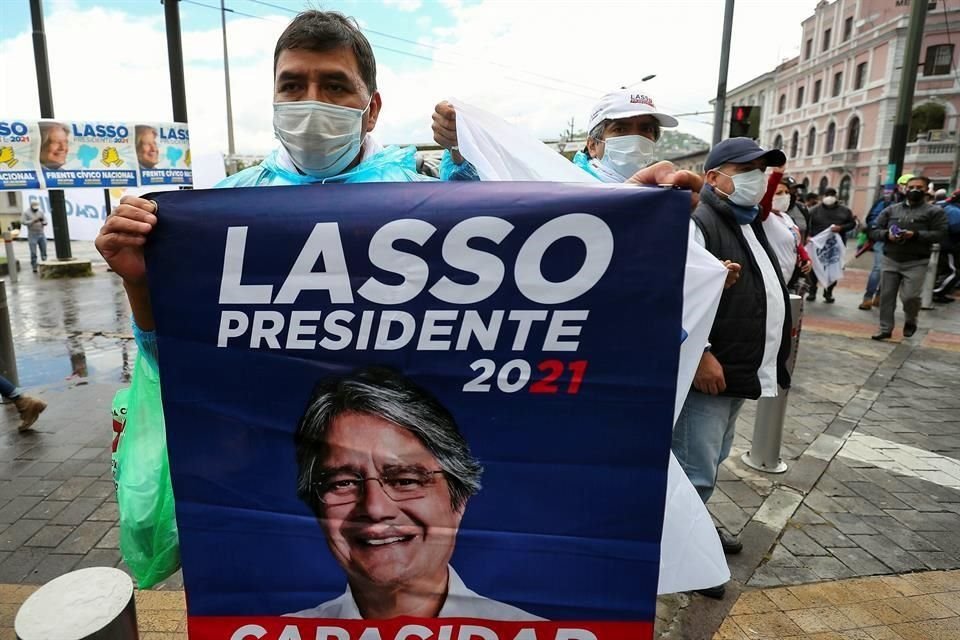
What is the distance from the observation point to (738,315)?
2693 millimetres

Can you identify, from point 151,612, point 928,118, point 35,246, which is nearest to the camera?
point 151,612

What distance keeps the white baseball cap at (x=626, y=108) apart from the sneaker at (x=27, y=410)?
474 centimetres

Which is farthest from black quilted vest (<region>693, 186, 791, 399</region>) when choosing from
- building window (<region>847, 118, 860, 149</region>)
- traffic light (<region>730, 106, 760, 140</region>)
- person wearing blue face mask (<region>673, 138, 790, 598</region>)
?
building window (<region>847, 118, 860, 149</region>)

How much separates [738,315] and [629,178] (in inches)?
42.5

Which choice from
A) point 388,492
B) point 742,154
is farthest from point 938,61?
point 388,492

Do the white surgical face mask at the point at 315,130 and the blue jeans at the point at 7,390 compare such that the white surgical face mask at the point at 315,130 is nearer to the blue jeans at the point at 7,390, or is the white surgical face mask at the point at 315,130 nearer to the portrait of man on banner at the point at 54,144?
the blue jeans at the point at 7,390

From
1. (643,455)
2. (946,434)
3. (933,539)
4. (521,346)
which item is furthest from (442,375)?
(946,434)

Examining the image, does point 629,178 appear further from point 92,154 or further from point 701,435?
point 92,154

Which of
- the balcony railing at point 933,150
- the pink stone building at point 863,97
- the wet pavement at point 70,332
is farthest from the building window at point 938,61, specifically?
the wet pavement at point 70,332

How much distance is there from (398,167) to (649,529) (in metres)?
1.27

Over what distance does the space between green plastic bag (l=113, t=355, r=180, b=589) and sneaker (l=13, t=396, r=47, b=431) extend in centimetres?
388

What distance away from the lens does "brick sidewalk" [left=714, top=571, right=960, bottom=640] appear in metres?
2.54

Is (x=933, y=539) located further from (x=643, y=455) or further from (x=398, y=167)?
(x=398, y=167)

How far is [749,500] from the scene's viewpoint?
372cm
